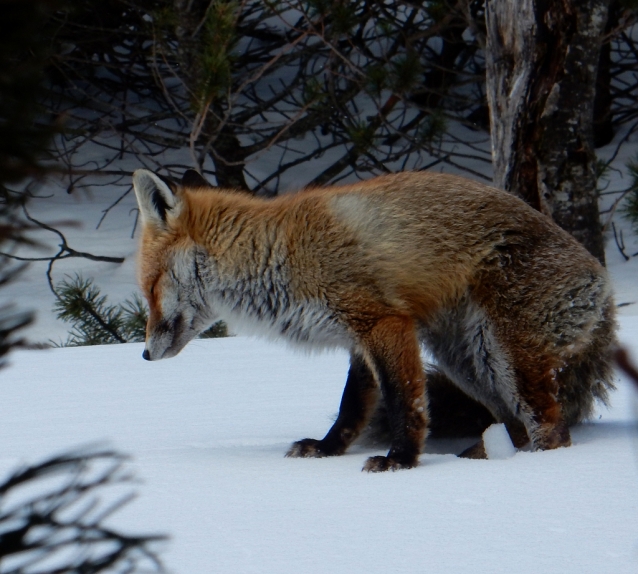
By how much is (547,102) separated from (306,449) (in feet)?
11.6

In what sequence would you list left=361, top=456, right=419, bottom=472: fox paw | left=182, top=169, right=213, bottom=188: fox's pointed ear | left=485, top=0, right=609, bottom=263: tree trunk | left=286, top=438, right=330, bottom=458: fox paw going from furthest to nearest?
left=485, top=0, right=609, bottom=263: tree trunk
left=182, top=169, right=213, bottom=188: fox's pointed ear
left=286, top=438, right=330, bottom=458: fox paw
left=361, top=456, right=419, bottom=472: fox paw

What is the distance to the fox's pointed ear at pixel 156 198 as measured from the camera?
347 centimetres

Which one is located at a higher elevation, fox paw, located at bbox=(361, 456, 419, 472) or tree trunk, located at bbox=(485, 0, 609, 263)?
tree trunk, located at bbox=(485, 0, 609, 263)

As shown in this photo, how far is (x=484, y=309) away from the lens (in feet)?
10.3

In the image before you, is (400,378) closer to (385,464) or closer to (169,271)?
(385,464)

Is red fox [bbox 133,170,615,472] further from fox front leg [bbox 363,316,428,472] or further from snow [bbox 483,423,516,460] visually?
snow [bbox 483,423,516,460]

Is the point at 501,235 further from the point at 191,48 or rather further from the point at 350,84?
the point at 350,84

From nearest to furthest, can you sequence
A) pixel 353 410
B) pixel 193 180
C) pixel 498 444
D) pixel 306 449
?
1. pixel 498 444
2. pixel 306 449
3. pixel 353 410
4. pixel 193 180

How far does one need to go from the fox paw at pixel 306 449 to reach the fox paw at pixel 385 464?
322 mm

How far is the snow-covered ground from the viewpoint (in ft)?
6.15

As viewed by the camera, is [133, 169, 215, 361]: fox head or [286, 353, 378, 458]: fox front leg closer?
[286, 353, 378, 458]: fox front leg

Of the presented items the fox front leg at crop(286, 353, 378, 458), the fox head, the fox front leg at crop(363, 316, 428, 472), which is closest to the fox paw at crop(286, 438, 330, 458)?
the fox front leg at crop(286, 353, 378, 458)

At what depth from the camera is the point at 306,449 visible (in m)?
3.20

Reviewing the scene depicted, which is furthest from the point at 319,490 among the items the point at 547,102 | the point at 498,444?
the point at 547,102
